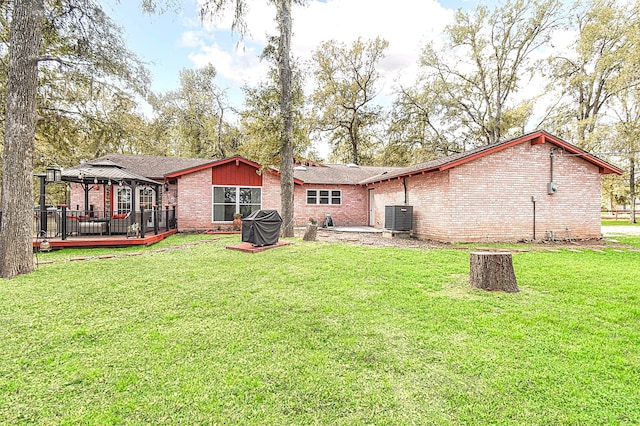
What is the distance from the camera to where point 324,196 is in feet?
56.6

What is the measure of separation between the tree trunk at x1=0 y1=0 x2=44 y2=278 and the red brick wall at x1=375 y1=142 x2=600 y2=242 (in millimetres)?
10708

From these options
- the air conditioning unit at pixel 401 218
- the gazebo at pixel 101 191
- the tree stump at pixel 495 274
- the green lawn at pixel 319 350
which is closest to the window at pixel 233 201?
the gazebo at pixel 101 191

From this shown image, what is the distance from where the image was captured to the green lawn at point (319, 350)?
7.06ft

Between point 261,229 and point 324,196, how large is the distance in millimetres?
8623

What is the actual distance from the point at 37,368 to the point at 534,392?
13.2ft

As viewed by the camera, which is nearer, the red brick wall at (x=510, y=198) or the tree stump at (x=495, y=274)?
the tree stump at (x=495, y=274)

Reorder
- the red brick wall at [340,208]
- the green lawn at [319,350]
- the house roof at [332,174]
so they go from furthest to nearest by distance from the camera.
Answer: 1. the house roof at [332,174]
2. the red brick wall at [340,208]
3. the green lawn at [319,350]

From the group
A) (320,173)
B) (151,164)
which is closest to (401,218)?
(320,173)

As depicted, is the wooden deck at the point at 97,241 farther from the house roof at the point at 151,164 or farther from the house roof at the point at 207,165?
the house roof at the point at 151,164

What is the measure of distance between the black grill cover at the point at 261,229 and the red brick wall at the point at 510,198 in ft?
18.2

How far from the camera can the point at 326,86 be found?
28109 mm

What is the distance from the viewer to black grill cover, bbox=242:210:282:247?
8870 millimetres

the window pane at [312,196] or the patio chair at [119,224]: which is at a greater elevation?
the window pane at [312,196]

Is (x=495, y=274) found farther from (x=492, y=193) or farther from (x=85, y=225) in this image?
(x=85, y=225)
